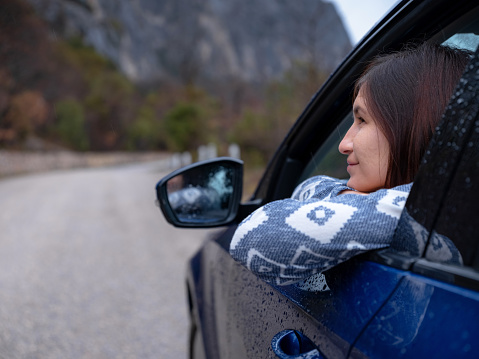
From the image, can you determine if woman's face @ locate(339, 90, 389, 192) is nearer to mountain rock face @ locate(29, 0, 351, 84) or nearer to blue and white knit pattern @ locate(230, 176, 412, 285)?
blue and white knit pattern @ locate(230, 176, 412, 285)

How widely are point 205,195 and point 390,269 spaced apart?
3.12 ft

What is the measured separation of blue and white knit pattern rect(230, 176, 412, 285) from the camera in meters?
0.79

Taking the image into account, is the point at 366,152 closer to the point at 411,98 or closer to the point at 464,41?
the point at 411,98

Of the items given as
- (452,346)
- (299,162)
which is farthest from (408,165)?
(299,162)

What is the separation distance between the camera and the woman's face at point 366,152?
0.96 meters

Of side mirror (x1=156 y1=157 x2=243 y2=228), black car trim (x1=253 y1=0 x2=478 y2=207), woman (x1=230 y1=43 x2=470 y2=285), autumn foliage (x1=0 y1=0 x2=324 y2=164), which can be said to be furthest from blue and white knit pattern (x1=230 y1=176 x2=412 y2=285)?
autumn foliage (x1=0 y1=0 x2=324 y2=164)

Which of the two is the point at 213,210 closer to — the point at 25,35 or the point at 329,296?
the point at 329,296

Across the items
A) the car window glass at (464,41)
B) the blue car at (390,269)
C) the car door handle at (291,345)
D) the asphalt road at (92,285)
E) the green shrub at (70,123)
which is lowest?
the green shrub at (70,123)

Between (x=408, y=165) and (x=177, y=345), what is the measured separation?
3.00m

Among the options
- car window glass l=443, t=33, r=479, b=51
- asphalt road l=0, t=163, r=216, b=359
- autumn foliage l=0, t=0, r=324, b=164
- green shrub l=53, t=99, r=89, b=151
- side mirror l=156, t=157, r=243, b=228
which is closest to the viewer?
car window glass l=443, t=33, r=479, b=51

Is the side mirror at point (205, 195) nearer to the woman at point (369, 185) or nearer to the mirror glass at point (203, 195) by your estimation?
the mirror glass at point (203, 195)

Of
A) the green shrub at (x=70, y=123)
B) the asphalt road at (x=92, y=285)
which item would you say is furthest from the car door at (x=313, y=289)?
the green shrub at (x=70, y=123)

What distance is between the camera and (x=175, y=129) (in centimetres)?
2675

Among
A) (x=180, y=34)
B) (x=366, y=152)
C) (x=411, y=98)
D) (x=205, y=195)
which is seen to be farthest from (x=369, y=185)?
(x=180, y=34)
